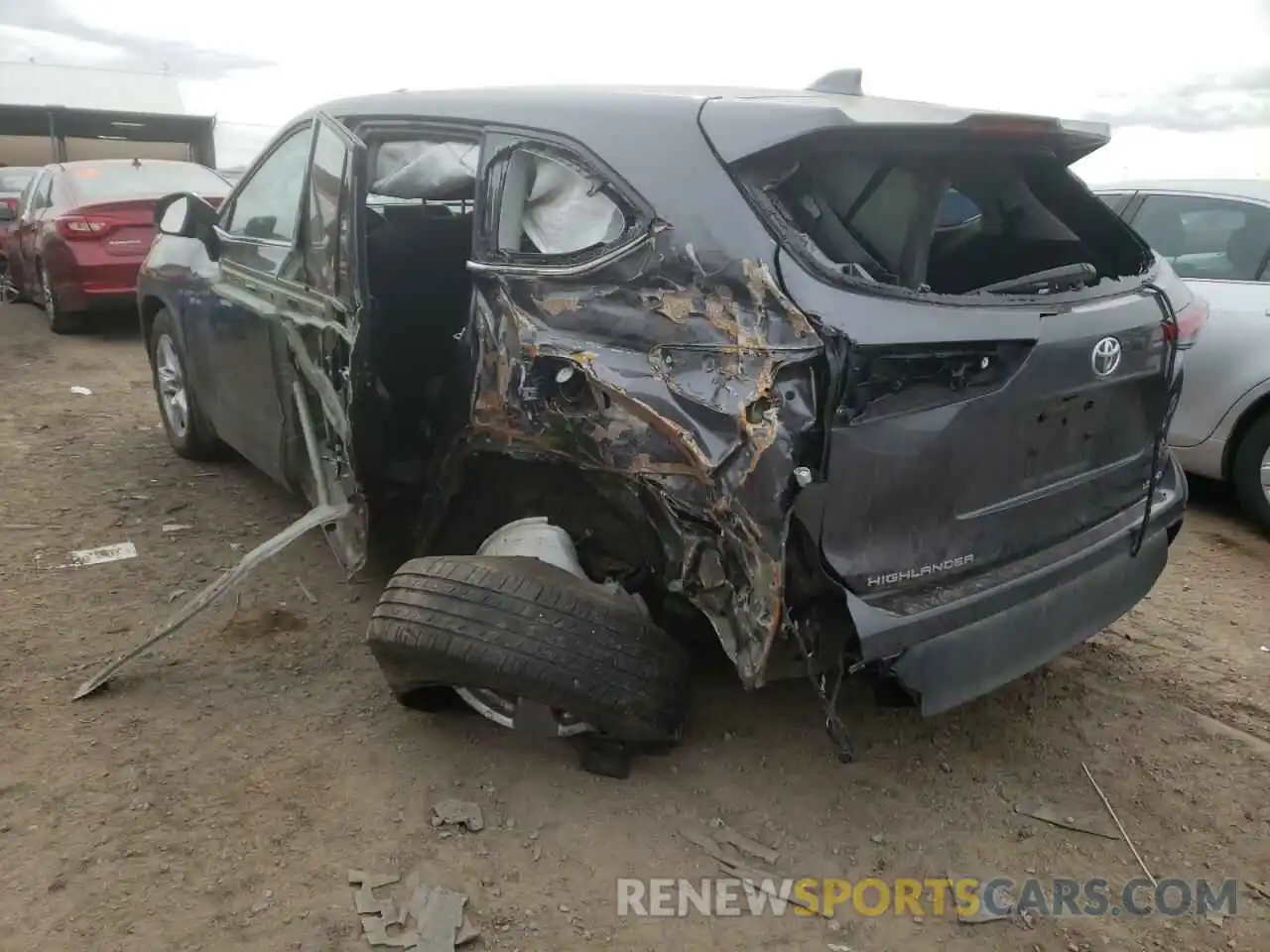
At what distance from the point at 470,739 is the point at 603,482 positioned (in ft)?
2.90

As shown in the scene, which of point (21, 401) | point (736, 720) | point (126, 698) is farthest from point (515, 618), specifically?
point (21, 401)

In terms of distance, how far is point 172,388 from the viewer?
510 cm

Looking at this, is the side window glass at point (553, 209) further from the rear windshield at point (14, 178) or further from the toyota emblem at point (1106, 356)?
the rear windshield at point (14, 178)

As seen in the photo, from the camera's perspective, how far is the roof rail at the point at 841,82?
307 centimetres

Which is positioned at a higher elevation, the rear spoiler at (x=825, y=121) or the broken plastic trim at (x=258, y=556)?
the rear spoiler at (x=825, y=121)

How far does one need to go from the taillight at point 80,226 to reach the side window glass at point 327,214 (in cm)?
572

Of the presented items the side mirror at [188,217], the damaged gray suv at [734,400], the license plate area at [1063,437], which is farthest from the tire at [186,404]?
the license plate area at [1063,437]

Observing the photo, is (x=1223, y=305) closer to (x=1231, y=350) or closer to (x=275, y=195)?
(x=1231, y=350)

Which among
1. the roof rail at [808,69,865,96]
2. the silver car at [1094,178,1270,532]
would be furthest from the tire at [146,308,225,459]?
the silver car at [1094,178,1270,532]

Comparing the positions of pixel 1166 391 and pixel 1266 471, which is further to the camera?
A: pixel 1266 471

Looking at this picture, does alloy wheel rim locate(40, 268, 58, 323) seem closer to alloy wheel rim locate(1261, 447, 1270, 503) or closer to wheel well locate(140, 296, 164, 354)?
wheel well locate(140, 296, 164, 354)

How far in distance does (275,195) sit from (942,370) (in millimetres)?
2719

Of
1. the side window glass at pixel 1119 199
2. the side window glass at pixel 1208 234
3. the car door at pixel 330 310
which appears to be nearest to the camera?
the car door at pixel 330 310

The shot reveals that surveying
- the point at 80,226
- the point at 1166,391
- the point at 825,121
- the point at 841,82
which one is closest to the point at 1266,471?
the point at 1166,391
